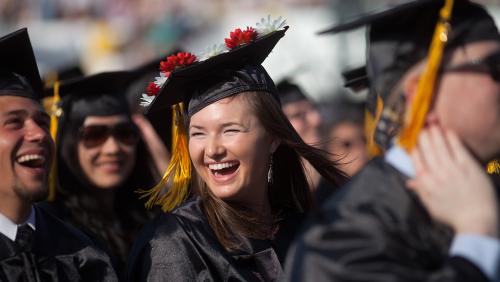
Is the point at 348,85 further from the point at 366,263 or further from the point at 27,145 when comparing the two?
the point at 366,263

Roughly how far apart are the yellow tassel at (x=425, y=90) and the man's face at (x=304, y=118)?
5.03m

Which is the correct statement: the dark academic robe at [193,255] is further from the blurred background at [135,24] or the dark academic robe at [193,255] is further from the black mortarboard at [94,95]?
the blurred background at [135,24]

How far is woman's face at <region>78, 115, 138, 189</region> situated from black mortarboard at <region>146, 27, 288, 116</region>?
6.06ft

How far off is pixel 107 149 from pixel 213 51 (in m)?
2.09

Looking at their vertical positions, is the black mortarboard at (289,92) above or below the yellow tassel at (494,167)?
above

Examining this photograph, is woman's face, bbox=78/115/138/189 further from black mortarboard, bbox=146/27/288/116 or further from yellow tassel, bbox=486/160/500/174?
yellow tassel, bbox=486/160/500/174

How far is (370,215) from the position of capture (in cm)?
219

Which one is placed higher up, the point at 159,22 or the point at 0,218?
the point at 159,22

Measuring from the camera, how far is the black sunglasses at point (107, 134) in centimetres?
582

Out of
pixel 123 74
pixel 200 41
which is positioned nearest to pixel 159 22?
pixel 200 41

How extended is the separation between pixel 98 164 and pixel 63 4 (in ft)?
50.9

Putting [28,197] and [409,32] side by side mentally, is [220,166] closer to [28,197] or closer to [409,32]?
[28,197]

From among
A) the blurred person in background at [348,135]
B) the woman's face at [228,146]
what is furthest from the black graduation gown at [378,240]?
the blurred person in background at [348,135]

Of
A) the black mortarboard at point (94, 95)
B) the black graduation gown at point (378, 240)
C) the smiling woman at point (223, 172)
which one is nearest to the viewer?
the black graduation gown at point (378, 240)
